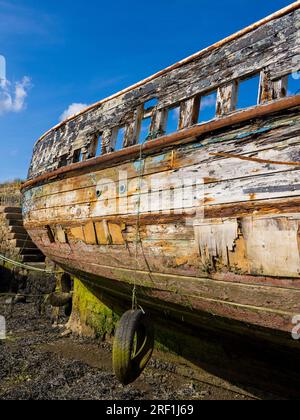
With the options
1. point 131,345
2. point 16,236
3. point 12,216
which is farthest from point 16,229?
point 131,345

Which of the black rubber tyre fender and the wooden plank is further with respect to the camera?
the black rubber tyre fender

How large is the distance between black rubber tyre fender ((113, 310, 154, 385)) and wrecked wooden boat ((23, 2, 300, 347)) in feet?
1.22

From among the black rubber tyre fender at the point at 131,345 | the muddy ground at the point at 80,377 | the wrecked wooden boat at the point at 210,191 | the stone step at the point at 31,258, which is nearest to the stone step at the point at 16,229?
the stone step at the point at 31,258

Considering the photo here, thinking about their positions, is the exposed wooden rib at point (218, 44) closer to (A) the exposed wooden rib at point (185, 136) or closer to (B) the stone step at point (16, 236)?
(A) the exposed wooden rib at point (185, 136)

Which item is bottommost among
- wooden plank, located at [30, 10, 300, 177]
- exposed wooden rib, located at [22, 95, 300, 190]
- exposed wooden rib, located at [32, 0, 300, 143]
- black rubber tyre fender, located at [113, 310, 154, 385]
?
black rubber tyre fender, located at [113, 310, 154, 385]

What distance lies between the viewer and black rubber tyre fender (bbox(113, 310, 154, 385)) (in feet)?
9.86

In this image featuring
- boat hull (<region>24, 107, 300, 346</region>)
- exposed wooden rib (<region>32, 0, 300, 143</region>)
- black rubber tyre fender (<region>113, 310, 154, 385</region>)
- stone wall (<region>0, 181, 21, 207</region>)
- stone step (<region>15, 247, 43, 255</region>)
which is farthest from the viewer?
stone wall (<region>0, 181, 21, 207</region>)

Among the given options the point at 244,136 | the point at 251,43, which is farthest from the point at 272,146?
the point at 251,43

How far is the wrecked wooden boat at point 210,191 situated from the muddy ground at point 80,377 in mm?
1256

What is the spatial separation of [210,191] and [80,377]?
334 centimetres

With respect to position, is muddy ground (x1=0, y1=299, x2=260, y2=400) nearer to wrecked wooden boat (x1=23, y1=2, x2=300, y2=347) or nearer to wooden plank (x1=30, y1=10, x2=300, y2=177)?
wrecked wooden boat (x1=23, y1=2, x2=300, y2=347)

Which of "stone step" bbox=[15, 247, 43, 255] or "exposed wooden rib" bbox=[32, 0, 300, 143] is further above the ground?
"exposed wooden rib" bbox=[32, 0, 300, 143]

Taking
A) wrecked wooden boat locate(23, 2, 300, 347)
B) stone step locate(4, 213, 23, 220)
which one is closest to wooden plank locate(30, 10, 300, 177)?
wrecked wooden boat locate(23, 2, 300, 347)

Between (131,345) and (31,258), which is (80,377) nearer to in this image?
(131,345)
